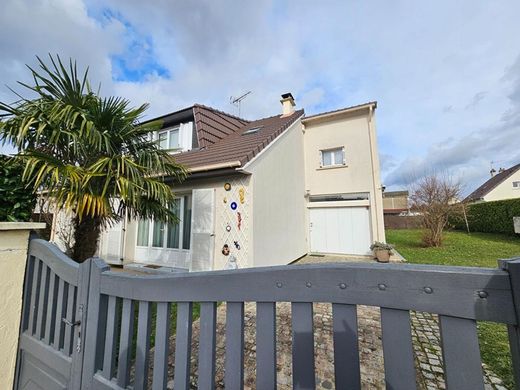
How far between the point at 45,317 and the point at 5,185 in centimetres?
132

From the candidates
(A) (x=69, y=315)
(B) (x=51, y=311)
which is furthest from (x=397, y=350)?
(B) (x=51, y=311)

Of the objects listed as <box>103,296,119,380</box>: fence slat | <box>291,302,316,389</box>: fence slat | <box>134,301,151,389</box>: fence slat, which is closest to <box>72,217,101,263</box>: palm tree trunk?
<box>103,296,119,380</box>: fence slat

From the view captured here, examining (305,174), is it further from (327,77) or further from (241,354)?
(241,354)

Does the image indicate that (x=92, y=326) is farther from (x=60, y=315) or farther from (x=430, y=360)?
(x=430, y=360)

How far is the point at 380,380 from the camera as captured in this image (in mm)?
2607

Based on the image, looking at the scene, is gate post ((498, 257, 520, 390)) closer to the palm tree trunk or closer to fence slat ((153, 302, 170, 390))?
fence slat ((153, 302, 170, 390))

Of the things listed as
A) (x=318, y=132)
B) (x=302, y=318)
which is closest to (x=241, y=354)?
(x=302, y=318)

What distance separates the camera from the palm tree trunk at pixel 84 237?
3605mm

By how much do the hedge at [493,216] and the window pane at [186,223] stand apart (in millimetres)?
14608

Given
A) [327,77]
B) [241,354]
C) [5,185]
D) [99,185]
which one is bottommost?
[241,354]

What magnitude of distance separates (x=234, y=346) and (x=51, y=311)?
69.2 inches

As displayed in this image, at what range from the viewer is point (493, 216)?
14.4 metres

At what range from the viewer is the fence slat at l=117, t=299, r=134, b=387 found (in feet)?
4.63

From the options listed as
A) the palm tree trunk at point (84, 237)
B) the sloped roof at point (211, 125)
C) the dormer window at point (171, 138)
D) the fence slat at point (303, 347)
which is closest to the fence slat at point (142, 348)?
the fence slat at point (303, 347)
